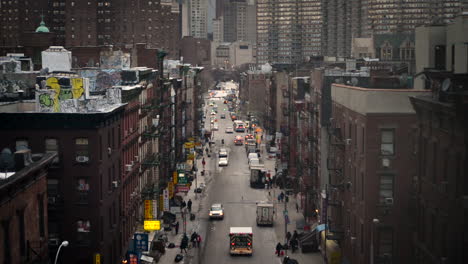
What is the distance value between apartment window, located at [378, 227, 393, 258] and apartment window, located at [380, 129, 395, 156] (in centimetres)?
427

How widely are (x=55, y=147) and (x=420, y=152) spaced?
20.6m

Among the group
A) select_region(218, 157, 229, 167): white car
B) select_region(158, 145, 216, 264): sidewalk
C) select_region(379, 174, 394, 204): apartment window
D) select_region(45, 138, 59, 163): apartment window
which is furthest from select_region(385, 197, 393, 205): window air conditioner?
select_region(218, 157, 229, 167): white car

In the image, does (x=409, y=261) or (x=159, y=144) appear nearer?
(x=409, y=261)

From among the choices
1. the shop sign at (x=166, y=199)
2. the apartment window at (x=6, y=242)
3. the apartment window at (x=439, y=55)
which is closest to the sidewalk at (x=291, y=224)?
the shop sign at (x=166, y=199)

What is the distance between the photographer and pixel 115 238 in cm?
5306

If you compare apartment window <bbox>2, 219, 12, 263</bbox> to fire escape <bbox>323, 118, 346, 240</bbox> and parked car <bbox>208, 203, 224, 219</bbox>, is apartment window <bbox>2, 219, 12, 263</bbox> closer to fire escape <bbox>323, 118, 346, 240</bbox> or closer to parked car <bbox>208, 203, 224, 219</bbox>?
fire escape <bbox>323, 118, 346, 240</bbox>

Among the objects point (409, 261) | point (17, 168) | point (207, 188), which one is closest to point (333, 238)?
point (409, 261)

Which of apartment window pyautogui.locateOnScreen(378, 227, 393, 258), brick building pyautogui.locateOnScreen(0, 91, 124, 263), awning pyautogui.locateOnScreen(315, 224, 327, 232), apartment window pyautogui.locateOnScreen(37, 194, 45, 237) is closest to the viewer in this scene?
apartment window pyautogui.locateOnScreen(37, 194, 45, 237)

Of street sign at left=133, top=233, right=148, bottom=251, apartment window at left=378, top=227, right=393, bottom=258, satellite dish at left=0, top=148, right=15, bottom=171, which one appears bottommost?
street sign at left=133, top=233, right=148, bottom=251

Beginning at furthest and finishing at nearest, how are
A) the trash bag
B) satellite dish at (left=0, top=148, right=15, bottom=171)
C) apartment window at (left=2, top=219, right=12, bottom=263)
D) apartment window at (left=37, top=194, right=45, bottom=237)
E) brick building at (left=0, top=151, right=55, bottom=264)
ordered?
the trash bag, apartment window at (left=37, top=194, right=45, bottom=237), satellite dish at (left=0, top=148, right=15, bottom=171), brick building at (left=0, top=151, right=55, bottom=264), apartment window at (left=2, top=219, right=12, bottom=263)

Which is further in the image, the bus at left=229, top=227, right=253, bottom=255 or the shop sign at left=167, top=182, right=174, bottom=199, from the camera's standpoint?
the shop sign at left=167, top=182, right=174, bottom=199

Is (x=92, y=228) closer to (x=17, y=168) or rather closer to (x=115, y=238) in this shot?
(x=115, y=238)

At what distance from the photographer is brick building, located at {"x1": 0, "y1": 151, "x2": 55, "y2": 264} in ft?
90.6

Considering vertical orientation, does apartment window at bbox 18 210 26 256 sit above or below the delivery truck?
above
